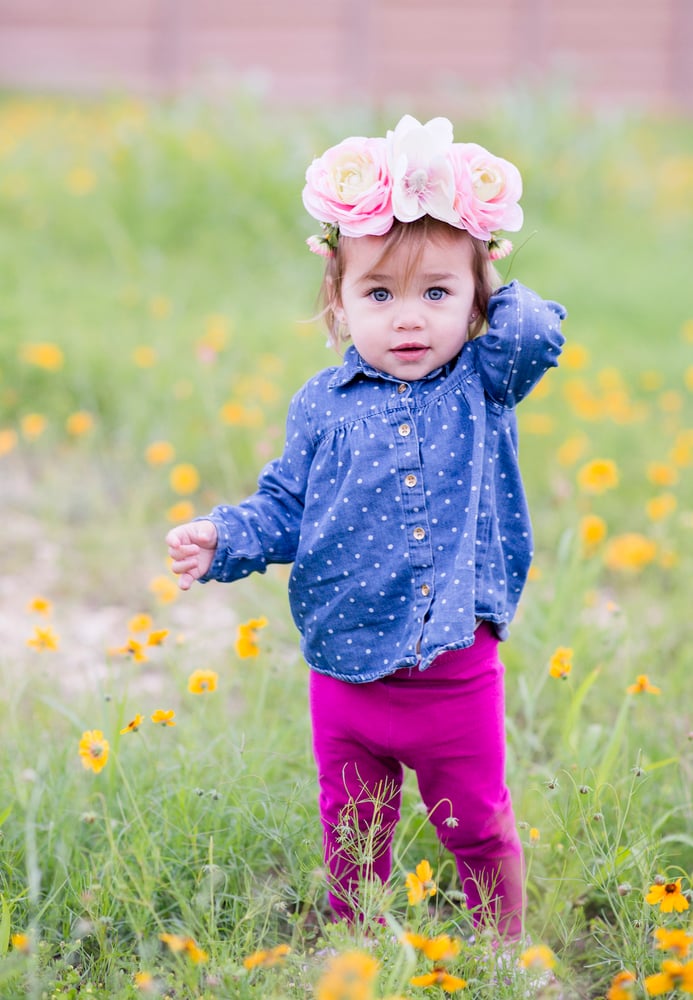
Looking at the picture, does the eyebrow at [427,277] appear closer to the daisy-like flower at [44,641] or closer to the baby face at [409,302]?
the baby face at [409,302]

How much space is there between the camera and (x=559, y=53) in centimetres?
1386

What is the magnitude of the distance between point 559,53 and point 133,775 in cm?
1380

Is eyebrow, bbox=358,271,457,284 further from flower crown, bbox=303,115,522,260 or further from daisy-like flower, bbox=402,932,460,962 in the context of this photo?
daisy-like flower, bbox=402,932,460,962

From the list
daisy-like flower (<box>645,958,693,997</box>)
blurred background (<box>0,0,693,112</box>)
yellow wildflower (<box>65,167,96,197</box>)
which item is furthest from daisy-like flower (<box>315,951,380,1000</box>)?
blurred background (<box>0,0,693,112</box>)

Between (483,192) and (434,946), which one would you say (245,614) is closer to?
(483,192)

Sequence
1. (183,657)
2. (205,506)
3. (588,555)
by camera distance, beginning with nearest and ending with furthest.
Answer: (183,657) < (588,555) < (205,506)

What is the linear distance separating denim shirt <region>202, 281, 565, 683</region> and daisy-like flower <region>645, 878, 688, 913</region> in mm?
429

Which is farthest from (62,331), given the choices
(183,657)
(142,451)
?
(183,657)

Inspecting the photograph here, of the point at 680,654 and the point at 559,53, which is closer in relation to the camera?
the point at 680,654

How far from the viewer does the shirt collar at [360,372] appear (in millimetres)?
1713

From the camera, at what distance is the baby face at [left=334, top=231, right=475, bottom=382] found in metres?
1.66

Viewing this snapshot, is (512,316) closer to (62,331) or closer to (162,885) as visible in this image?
(162,885)

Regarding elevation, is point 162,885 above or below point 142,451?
below

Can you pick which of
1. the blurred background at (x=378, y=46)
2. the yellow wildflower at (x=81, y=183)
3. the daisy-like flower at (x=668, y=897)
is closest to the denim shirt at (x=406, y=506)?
the daisy-like flower at (x=668, y=897)
